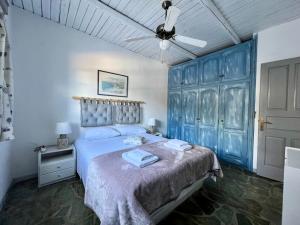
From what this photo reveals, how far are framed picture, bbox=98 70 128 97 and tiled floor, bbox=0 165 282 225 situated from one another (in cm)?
203

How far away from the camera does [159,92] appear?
478 cm

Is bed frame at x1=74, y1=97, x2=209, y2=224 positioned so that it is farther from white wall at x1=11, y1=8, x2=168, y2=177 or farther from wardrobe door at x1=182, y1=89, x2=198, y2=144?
wardrobe door at x1=182, y1=89, x2=198, y2=144

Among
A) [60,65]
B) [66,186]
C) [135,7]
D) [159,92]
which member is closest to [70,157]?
[66,186]

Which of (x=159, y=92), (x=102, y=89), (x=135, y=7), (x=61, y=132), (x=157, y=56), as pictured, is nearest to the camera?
(x=135, y=7)

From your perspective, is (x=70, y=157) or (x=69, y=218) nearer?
(x=69, y=218)

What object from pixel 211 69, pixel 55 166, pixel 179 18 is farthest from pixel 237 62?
pixel 55 166

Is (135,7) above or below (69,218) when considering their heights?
above

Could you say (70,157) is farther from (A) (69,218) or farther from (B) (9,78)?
(B) (9,78)

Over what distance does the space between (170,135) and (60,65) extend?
376cm

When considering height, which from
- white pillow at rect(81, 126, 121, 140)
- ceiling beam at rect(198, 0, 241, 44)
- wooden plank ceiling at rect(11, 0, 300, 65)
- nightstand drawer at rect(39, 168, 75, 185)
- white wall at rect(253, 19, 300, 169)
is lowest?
nightstand drawer at rect(39, 168, 75, 185)

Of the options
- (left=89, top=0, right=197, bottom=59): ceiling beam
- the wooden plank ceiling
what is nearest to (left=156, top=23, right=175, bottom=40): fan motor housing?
the wooden plank ceiling

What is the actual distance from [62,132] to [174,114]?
11.0 ft

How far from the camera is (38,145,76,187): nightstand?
2.25m

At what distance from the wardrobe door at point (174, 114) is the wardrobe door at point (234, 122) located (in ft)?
4.50
